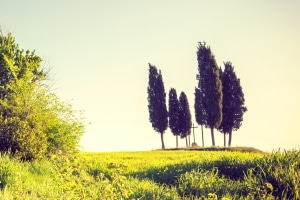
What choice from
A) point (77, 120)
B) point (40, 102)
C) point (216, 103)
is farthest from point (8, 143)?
point (216, 103)

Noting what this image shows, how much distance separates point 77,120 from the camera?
1886cm

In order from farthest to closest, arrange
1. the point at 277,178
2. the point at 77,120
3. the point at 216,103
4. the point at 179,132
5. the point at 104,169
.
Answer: the point at 179,132 → the point at 216,103 → the point at 77,120 → the point at 104,169 → the point at 277,178

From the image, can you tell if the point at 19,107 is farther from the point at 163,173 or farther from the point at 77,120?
the point at 163,173

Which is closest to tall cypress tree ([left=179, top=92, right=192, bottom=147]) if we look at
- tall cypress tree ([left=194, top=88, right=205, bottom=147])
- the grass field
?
tall cypress tree ([left=194, top=88, right=205, bottom=147])

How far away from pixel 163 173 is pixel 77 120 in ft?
20.7

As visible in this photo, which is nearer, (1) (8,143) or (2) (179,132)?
(1) (8,143)

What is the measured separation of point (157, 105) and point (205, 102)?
24.2ft

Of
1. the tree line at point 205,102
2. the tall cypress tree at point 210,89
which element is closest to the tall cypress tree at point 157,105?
the tree line at point 205,102

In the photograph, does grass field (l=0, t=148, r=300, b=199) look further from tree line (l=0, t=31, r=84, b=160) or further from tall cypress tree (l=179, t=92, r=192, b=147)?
tall cypress tree (l=179, t=92, r=192, b=147)

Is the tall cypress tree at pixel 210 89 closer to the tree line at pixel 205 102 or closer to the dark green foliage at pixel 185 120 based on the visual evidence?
the tree line at pixel 205 102

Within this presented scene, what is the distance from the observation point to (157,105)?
51.8m

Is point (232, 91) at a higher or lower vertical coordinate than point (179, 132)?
higher

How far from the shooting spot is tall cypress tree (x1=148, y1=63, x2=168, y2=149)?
5172 cm

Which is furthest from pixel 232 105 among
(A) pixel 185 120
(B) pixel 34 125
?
(B) pixel 34 125
